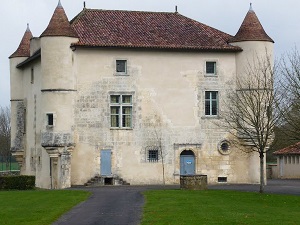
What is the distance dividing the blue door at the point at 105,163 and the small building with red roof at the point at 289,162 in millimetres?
23550

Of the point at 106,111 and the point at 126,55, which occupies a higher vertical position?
the point at 126,55

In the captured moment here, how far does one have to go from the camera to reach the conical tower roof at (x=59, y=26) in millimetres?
51094

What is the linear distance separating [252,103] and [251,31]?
12.5m

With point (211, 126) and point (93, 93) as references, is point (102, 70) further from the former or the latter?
point (211, 126)

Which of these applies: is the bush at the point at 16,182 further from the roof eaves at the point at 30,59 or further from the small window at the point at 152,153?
the roof eaves at the point at 30,59

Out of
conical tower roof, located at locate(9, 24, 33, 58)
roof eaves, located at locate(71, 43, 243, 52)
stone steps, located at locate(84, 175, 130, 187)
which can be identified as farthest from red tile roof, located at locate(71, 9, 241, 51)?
stone steps, located at locate(84, 175, 130, 187)

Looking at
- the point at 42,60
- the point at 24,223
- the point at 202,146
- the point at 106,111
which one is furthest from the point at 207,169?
the point at 24,223

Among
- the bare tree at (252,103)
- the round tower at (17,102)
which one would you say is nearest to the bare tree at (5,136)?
the round tower at (17,102)

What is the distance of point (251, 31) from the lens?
54156mm

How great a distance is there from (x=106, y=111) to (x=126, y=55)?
4.17m

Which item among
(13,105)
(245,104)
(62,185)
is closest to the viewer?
(245,104)

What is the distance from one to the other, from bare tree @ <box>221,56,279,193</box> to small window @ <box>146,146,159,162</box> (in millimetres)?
5295

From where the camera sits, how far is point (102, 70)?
173 feet

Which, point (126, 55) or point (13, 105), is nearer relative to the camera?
point (126, 55)
